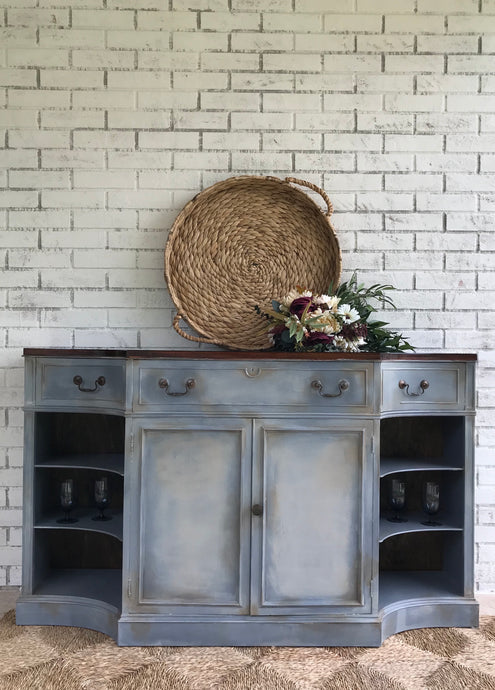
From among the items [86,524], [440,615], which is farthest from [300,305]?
[440,615]

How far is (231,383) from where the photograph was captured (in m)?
2.26

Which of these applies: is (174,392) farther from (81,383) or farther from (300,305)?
(300,305)

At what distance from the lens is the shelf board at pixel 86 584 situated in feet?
8.02

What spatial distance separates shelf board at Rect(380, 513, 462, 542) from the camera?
2414mm

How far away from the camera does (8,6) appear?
9.09 ft

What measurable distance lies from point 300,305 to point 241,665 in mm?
1284

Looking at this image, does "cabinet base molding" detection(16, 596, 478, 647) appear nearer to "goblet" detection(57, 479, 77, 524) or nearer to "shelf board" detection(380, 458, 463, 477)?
"goblet" detection(57, 479, 77, 524)

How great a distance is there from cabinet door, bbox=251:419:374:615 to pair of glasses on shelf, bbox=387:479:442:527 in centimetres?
30

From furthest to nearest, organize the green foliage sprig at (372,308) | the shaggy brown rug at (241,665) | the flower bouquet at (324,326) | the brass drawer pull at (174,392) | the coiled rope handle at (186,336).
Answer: the coiled rope handle at (186,336) < the green foliage sprig at (372,308) < the flower bouquet at (324,326) < the brass drawer pull at (174,392) < the shaggy brown rug at (241,665)

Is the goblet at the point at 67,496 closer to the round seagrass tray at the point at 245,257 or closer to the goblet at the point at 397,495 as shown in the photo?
the round seagrass tray at the point at 245,257

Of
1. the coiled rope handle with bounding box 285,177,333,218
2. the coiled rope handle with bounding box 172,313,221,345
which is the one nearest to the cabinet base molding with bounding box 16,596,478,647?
the coiled rope handle with bounding box 172,313,221,345

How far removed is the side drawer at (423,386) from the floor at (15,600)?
0.91 meters

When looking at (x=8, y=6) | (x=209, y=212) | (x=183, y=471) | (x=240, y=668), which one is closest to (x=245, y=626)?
(x=240, y=668)

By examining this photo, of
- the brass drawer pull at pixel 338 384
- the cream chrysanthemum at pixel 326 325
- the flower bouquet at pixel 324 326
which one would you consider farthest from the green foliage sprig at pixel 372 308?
the brass drawer pull at pixel 338 384
